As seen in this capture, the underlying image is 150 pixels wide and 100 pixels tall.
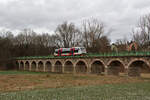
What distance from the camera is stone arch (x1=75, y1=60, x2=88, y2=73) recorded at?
116 ft

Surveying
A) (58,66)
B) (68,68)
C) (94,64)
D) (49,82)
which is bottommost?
(49,82)

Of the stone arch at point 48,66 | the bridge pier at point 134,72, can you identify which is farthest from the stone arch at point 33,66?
the bridge pier at point 134,72

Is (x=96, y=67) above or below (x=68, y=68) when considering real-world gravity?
above

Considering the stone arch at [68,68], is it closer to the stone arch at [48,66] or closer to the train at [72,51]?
the train at [72,51]

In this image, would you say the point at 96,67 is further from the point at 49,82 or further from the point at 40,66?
the point at 40,66

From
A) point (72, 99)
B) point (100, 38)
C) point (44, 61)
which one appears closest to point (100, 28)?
point (100, 38)

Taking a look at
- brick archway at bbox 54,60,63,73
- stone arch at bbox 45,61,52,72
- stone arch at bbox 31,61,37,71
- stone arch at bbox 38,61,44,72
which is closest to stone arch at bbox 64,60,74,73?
brick archway at bbox 54,60,63,73

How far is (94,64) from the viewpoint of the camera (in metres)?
34.3

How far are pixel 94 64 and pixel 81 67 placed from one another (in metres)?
3.13

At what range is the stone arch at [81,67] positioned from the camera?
116 ft

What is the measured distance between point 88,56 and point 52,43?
128ft

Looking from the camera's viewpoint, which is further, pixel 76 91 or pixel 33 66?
pixel 33 66

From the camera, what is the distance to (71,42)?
57469 mm

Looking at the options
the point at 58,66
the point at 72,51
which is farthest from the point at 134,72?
the point at 58,66
